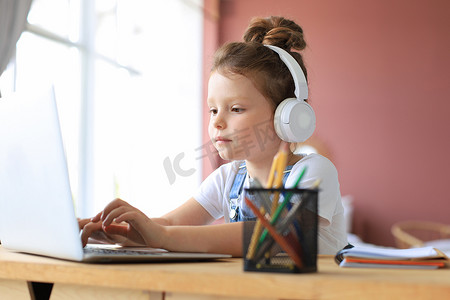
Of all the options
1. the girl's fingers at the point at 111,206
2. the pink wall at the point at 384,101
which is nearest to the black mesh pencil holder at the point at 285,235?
the girl's fingers at the point at 111,206

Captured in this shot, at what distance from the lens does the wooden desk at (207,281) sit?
571 mm

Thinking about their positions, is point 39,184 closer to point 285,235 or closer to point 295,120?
point 285,235

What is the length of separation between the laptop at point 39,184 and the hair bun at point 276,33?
710 millimetres

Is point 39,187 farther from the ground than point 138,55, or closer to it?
closer to it

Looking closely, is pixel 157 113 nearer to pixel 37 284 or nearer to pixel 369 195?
pixel 369 195

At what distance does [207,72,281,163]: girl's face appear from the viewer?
46.4 inches

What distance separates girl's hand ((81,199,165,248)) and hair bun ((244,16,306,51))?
2.01ft

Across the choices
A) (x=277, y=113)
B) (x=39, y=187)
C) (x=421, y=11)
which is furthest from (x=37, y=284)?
(x=421, y=11)

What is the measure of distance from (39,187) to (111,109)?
3.49 m

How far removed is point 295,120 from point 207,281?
1.78 ft

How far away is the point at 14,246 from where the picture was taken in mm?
914

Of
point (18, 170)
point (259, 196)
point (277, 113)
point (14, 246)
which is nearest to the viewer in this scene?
point (259, 196)

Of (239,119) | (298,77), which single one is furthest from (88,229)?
(298,77)

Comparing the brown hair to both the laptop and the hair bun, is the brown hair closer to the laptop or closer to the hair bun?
the hair bun
